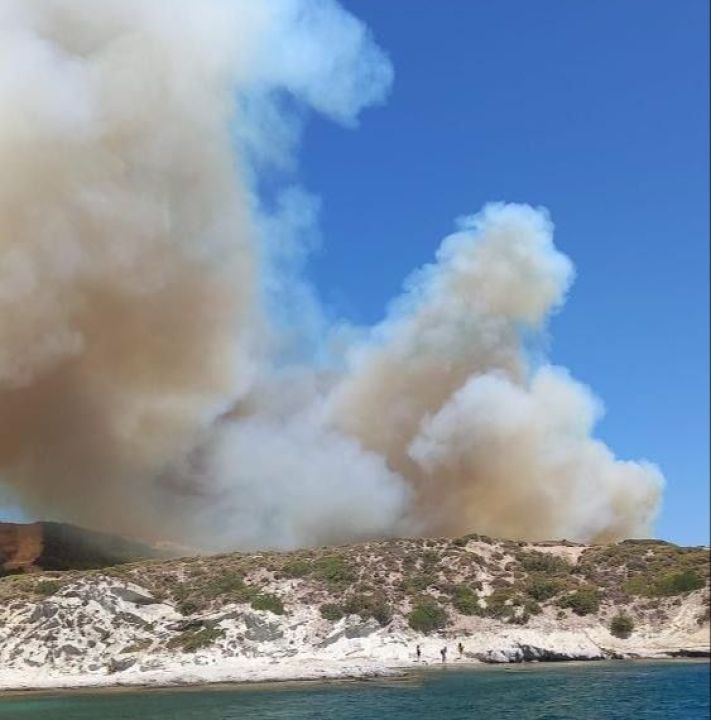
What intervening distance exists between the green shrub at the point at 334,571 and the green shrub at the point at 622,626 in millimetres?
17141

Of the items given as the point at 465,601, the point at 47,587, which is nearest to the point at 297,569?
the point at 465,601

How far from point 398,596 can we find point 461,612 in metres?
4.20

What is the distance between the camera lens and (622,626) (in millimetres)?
51750

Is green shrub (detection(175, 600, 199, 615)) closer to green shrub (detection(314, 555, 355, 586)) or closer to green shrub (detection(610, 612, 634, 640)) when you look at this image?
green shrub (detection(314, 555, 355, 586))

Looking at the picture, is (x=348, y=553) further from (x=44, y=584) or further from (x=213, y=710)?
(x=213, y=710)

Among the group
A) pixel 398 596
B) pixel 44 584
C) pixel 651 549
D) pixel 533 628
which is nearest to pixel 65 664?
pixel 44 584

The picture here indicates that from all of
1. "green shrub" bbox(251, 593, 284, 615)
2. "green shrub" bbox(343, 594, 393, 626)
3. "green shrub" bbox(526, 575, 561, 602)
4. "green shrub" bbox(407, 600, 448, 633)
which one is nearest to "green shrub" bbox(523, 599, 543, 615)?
"green shrub" bbox(526, 575, 561, 602)

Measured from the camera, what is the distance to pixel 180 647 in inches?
1941

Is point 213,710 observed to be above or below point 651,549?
below

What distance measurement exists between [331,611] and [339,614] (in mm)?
600

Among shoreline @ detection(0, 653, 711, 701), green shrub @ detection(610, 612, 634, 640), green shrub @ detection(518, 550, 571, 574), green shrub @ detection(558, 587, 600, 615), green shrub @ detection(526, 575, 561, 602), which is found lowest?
shoreline @ detection(0, 653, 711, 701)

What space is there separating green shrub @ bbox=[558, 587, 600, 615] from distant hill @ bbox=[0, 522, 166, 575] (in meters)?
39.3

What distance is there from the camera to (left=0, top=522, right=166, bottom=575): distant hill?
75.3m

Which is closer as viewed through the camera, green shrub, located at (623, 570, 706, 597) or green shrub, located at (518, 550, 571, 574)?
green shrub, located at (623, 570, 706, 597)
